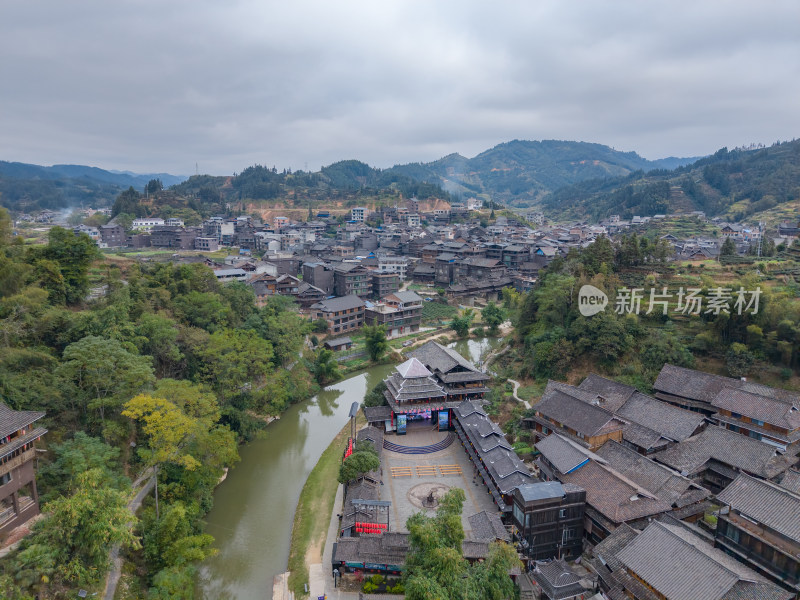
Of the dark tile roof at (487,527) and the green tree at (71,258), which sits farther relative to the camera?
the green tree at (71,258)

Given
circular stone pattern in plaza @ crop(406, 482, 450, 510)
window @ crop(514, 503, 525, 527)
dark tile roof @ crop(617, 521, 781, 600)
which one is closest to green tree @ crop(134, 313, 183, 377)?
circular stone pattern in plaza @ crop(406, 482, 450, 510)

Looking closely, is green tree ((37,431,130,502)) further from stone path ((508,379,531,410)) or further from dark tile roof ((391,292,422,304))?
dark tile roof ((391,292,422,304))

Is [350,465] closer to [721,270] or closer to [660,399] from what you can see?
[660,399]

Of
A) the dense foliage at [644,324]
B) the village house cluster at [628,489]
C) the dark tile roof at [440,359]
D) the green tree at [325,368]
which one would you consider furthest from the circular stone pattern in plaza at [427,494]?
the green tree at [325,368]

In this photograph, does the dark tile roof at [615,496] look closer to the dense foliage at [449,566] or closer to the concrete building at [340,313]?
the dense foliage at [449,566]

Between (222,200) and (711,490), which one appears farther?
(222,200)

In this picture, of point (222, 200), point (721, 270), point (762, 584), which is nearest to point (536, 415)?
point (762, 584)

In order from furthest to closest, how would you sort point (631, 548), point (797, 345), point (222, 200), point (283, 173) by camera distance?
1. point (283, 173)
2. point (222, 200)
3. point (797, 345)
4. point (631, 548)

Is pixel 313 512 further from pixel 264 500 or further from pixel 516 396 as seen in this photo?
pixel 516 396
